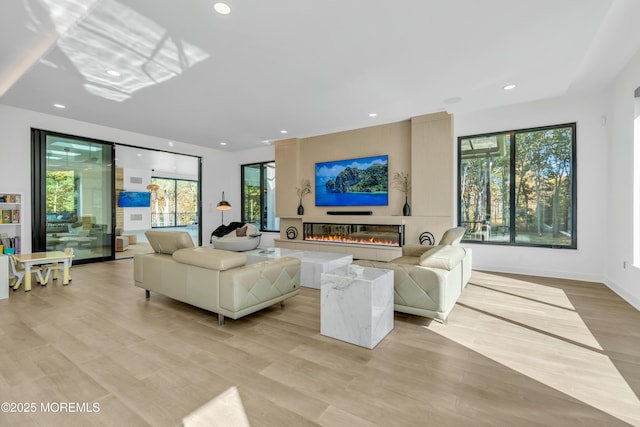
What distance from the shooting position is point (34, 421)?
156 centimetres

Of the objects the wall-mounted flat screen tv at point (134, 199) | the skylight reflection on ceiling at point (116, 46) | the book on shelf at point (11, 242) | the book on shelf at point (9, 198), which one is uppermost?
the skylight reflection on ceiling at point (116, 46)

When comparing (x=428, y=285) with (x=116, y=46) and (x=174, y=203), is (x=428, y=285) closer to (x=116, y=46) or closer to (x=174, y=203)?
(x=116, y=46)

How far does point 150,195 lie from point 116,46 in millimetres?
8211

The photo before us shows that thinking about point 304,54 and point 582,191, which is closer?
point 304,54

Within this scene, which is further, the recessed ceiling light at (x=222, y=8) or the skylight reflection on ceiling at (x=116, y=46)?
the skylight reflection on ceiling at (x=116, y=46)

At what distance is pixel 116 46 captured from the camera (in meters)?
3.12

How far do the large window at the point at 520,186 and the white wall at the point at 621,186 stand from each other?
0.49 m

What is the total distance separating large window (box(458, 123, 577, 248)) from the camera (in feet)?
16.0

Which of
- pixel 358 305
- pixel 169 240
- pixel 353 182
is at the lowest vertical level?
pixel 358 305

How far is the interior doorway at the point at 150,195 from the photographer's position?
8359mm

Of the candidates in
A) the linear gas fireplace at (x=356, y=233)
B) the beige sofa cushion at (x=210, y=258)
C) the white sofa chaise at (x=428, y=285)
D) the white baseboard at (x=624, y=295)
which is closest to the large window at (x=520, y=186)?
the white baseboard at (x=624, y=295)

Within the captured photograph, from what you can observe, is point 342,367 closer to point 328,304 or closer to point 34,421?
point 328,304

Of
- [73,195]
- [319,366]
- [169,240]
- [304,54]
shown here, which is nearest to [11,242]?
[73,195]

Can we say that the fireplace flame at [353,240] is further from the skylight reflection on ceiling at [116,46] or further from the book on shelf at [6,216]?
the book on shelf at [6,216]
